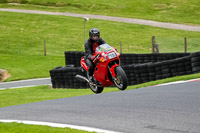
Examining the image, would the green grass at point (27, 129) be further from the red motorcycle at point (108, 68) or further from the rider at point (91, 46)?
the rider at point (91, 46)

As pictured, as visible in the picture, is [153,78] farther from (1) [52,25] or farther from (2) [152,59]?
(1) [52,25]

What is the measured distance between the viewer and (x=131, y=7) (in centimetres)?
6288

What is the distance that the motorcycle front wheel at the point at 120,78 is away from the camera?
1195 cm

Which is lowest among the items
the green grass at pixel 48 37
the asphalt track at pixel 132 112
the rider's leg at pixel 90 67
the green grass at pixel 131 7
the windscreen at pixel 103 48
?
the green grass at pixel 48 37

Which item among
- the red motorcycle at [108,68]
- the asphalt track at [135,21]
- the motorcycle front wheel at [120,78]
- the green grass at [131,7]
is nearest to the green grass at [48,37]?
the asphalt track at [135,21]

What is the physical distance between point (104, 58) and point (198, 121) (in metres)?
4.36

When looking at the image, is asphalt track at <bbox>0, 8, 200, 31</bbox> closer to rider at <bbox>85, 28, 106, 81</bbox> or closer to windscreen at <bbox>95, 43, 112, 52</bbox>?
rider at <bbox>85, 28, 106, 81</bbox>

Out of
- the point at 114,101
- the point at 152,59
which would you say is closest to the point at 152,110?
the point at 114,101

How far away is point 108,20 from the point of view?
54.5 meters

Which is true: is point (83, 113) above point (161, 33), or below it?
above

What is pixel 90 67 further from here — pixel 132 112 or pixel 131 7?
pixel 131 7

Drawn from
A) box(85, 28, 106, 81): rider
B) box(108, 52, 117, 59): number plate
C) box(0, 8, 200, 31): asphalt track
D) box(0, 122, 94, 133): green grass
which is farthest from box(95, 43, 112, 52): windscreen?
box(0, 8, 200, 31): asphalt track

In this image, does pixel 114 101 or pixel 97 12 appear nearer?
pixel 114 101

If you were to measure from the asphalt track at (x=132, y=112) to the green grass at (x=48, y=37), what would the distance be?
1755 centimetres
